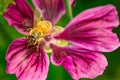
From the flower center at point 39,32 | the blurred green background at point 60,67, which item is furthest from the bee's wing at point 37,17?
the blurred green background at point 60,67

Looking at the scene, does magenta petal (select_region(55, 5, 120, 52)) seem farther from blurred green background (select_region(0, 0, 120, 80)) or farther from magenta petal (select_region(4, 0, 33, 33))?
blurred green background (select_region(0, 0, 120, 80))

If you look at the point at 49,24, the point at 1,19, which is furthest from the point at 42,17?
the point at 1,19

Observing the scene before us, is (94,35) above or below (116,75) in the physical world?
above

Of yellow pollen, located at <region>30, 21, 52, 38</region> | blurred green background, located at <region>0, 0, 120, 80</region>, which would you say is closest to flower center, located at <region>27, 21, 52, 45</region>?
yellow pollen, located at <region>30, 21, 52, 38</region>

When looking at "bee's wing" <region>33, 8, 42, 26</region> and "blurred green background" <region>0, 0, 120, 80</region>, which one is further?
"blurred green background" <region>0, 0, 120, 80</region>

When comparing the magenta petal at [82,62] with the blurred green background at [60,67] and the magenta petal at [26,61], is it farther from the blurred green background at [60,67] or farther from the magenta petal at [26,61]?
the blurred green background at [60,67]

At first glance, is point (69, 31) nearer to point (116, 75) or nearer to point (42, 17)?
point (42, 17)
